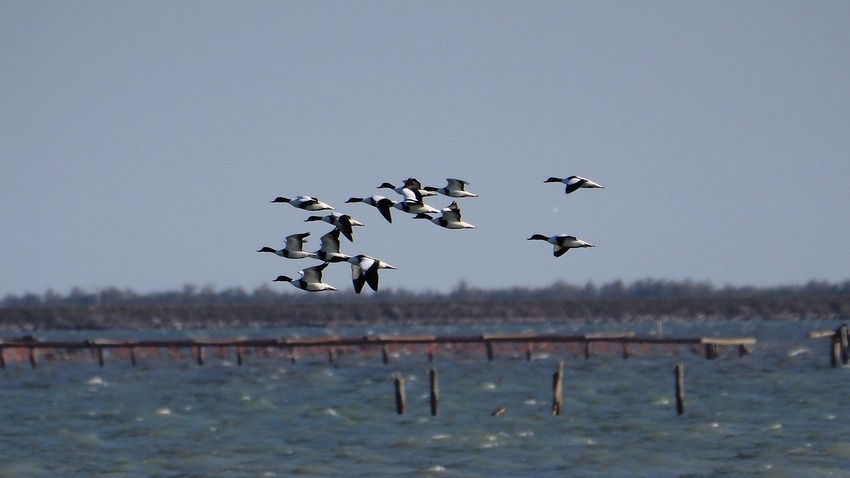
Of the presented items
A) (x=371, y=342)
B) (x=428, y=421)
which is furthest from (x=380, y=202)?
(x=371, y=342)

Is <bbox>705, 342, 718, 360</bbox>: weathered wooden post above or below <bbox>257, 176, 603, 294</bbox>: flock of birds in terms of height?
below

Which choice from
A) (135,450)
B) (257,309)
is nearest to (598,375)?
(135,450)

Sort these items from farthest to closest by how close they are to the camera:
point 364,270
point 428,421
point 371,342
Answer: point 371,342
point 428,421
point 364,270

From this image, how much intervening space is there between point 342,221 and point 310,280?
1.24 metres

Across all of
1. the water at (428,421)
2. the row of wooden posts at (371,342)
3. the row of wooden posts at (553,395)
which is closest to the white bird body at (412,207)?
the water at (428,421)

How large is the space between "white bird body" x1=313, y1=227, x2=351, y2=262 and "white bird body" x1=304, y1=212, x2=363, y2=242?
169 millimetres

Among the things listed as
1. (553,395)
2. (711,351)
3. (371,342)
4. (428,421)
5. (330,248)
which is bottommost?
(428,421)

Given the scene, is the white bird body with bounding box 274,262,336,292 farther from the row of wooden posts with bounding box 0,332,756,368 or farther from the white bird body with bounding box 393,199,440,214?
the row of wooden posts with bounding box 0,332,756,368

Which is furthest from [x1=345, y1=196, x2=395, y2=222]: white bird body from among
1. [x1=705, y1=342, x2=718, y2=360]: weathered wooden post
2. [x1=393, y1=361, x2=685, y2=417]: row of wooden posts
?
[x1=705, y1=342, x2=718, y2=360]: weathered wooden post

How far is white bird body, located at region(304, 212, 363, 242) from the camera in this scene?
65.3 ft

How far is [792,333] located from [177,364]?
6655 cm

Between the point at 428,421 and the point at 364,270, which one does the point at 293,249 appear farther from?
the point at 428,421

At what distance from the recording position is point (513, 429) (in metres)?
49.2

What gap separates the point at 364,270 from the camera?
63.9 feet
